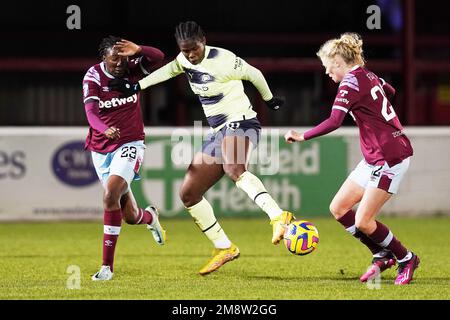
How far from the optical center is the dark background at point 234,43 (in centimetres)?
1977

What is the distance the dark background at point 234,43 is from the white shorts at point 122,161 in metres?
10.1

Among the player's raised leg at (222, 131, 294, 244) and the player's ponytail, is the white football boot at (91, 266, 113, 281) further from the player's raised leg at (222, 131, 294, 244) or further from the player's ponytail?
the player's ponytail

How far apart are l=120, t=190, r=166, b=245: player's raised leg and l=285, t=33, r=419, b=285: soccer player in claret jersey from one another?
1966mm

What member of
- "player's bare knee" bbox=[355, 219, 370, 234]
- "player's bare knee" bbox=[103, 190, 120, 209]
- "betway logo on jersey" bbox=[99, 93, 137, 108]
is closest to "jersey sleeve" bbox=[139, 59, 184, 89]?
"betway logo on jersey" bbox=[99, 93, 137, 108]

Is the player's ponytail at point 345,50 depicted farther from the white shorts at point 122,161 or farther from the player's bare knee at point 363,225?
the white shorts at point 122,161

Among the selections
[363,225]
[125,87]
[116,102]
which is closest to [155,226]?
[116,102]

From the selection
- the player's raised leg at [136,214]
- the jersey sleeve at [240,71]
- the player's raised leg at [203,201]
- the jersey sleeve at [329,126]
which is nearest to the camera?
the jersey sleeve at [329,126]

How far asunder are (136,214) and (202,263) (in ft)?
2.79

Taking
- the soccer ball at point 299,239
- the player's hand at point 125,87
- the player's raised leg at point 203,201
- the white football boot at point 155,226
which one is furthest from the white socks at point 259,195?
the white football boot at point 155,226

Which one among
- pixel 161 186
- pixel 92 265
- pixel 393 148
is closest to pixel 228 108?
pixel 393 148

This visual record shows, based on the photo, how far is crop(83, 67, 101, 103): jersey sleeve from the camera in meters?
8.27

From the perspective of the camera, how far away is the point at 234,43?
2108cm

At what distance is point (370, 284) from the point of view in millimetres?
7602

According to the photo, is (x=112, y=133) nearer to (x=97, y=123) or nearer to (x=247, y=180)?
(x=97, y=123)
